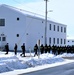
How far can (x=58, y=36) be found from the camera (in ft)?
257

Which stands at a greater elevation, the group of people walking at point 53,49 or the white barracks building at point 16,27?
the white barracks building at point 16,27

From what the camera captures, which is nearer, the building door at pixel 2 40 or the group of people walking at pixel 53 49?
the group of people walking at pixel 53 49

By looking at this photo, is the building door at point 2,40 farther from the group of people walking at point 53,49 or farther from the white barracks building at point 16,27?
the group of people walking at point 53,49

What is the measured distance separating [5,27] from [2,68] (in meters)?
38.9

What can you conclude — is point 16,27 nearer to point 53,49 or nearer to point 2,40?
point 2,40

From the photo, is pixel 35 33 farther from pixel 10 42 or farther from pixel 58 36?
pixel 58 36

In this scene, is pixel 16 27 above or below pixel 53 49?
above

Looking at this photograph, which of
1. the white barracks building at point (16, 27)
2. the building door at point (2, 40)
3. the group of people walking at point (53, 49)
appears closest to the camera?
the group of people walking at point (53, 49)

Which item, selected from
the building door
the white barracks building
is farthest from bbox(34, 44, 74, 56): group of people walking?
the building door

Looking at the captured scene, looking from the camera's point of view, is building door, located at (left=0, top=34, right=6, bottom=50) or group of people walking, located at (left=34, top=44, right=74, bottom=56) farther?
building door, located at (left=0, top=34, right=6, bottom=50)

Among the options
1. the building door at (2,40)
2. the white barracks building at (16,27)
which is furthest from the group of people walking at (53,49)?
the building door at (2,40)

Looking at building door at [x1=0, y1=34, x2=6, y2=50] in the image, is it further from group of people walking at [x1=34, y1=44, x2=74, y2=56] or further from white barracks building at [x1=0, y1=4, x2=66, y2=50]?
group of people walking at [x1=34, y1=44, x2=74, y2=56]

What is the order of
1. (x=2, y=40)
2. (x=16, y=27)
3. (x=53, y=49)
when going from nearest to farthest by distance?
(x=53, y=49), (x=16, y=27), (x=2, y=40)

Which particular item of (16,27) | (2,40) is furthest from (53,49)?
(2,40)
